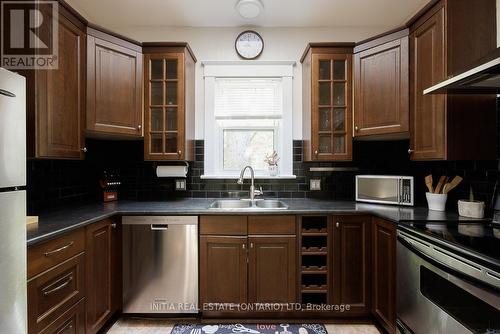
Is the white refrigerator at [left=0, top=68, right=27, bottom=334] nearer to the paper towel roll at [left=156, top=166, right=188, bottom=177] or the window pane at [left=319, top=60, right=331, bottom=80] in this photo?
the paper towel roll at [left=156, top=166, right=188, bottom=177]

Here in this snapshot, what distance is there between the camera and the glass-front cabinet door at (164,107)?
2342 millimetres

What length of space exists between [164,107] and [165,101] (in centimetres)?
6

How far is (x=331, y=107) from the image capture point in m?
2.36

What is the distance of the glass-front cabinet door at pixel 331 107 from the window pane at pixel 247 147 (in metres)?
0.58

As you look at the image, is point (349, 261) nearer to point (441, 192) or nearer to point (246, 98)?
point (441, 192)

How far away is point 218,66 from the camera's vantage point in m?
2.71

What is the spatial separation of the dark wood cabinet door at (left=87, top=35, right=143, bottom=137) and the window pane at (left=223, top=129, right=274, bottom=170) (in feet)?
3.05

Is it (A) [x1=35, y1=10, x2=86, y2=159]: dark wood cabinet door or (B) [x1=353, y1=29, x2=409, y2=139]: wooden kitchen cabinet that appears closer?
(A) [x1=35, y1=10, x2=86, y2=159]: dark wood cabinet door

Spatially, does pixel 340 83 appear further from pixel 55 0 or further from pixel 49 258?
pixel 49 258

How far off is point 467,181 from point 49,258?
2813mm

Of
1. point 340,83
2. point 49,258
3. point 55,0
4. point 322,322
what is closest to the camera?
point 49,258

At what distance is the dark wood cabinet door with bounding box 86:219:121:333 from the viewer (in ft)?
5.62

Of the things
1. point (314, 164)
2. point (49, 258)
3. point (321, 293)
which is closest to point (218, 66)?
point (314, 164)

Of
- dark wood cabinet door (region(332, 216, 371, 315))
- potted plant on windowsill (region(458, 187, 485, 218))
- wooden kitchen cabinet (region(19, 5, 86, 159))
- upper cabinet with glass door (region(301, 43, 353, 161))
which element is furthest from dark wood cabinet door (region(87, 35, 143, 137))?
potted plant on windowsill (region(458, 187, 485, 218))
